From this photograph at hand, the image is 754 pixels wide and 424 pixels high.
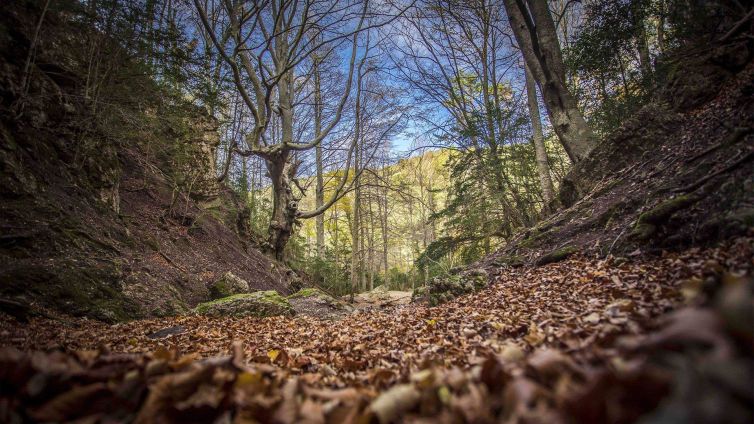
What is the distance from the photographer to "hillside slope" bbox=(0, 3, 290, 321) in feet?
14.4

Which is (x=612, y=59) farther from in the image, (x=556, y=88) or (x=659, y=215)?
(x=659, y=215)

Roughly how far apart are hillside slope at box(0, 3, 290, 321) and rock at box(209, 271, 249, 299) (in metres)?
0.50

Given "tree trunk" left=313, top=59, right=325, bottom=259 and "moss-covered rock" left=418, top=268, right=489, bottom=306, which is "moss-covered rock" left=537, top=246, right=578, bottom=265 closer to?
"moss-covered rock" left=418, top=268, right=489, bottom=306

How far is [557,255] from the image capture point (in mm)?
4984

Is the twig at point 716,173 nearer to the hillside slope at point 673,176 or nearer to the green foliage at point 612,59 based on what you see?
the hillside slope at point 673,176

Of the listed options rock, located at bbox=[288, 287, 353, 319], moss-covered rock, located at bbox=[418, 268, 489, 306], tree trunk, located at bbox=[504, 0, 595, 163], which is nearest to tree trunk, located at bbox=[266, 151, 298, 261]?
rock, located at bbox=[288, 287, 353, 319]

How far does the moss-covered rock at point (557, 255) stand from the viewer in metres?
4.84

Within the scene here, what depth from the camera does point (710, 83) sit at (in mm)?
4688

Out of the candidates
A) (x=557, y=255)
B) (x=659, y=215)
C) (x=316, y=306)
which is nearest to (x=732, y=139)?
(x=659, y=215)

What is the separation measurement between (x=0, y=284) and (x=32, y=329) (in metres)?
1.13

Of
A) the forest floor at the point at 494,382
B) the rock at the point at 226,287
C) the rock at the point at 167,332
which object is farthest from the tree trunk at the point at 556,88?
the rock at the point at 226,287

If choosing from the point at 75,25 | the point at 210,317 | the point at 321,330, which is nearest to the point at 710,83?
the point at 321,330

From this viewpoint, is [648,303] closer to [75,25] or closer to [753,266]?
[753,266]

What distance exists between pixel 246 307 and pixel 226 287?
1535mm
